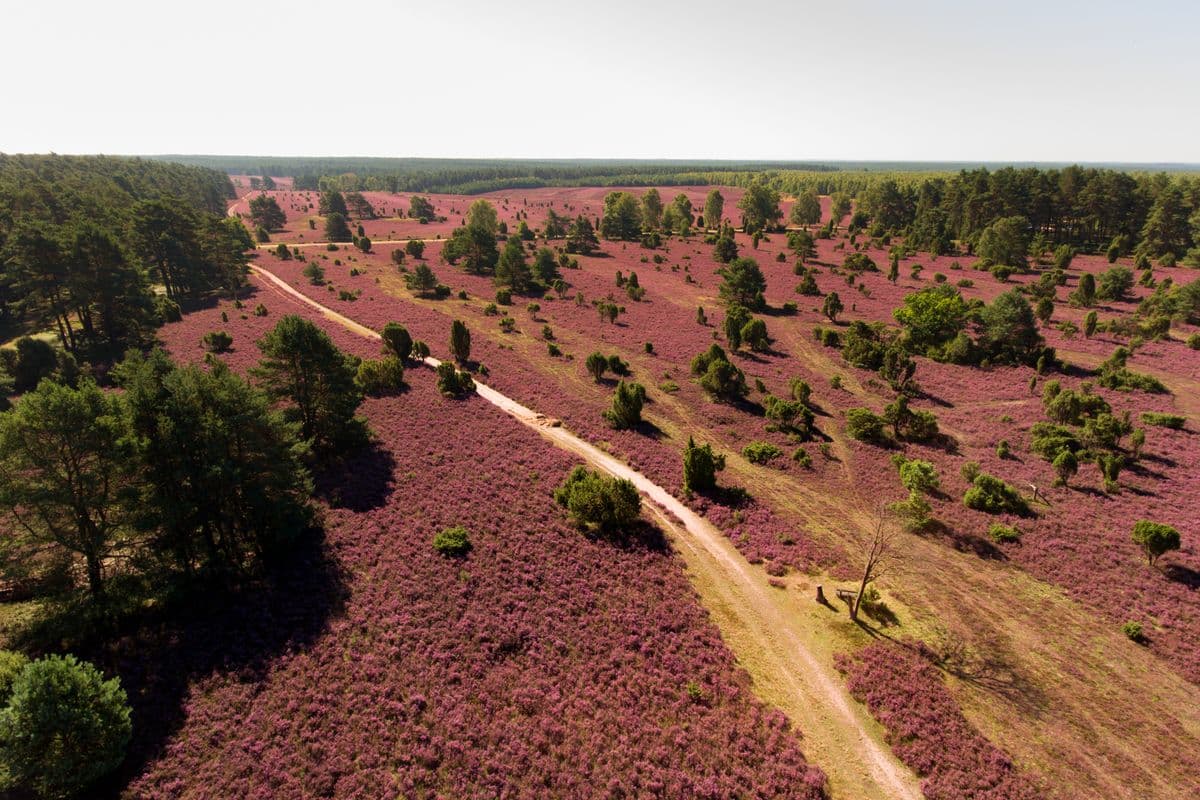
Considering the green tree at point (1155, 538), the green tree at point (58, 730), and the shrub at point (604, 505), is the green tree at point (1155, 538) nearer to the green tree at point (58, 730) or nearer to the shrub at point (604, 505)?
the shrub at point (604, 505)

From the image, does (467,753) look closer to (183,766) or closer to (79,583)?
(183,766)

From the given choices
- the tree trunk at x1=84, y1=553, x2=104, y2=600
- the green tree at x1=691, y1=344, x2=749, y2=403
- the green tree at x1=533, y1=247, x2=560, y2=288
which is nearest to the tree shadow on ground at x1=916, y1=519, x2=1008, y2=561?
the green tree at x1=691, y1=344, x2=749, y2=403

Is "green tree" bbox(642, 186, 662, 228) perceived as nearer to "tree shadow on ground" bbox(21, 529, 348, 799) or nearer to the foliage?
the foliage

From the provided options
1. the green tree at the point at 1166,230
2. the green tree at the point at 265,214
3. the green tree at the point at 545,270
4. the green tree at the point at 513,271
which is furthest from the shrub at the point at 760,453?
the green tree at the point at 265,214

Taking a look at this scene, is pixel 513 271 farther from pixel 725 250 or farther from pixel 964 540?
pixel 964 540

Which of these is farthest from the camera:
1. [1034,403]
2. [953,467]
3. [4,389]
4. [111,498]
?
[1034,403]

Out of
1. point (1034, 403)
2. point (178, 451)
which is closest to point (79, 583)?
point (178, 451)
